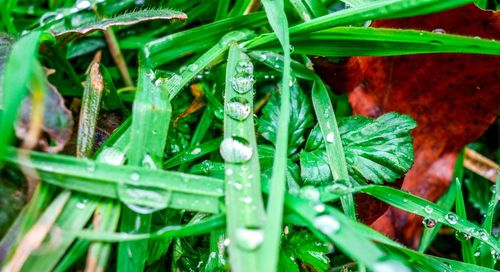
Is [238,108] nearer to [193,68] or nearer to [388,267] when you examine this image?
[193,68]

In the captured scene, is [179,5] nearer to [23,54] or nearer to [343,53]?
[343,53]

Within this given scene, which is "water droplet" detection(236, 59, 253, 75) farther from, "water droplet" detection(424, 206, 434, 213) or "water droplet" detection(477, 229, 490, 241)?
"water droplet" detection(477, 229, 490, 241)

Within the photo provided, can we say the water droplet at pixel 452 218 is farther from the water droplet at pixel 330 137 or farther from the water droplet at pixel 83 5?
the water droplet at pixel 83 5

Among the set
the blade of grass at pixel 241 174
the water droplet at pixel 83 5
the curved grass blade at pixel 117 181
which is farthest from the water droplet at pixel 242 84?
the water droplet at pixel 83 5

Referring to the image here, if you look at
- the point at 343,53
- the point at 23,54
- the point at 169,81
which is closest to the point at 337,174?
the point at 343,53

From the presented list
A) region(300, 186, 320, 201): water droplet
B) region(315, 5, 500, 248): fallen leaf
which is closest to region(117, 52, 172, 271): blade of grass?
A: region(300, 186, 320, 201): water droplet

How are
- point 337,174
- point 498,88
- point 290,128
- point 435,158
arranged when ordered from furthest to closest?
1. point 435,158
2. point 498,88
3. point 290,128
4. point 337,174
